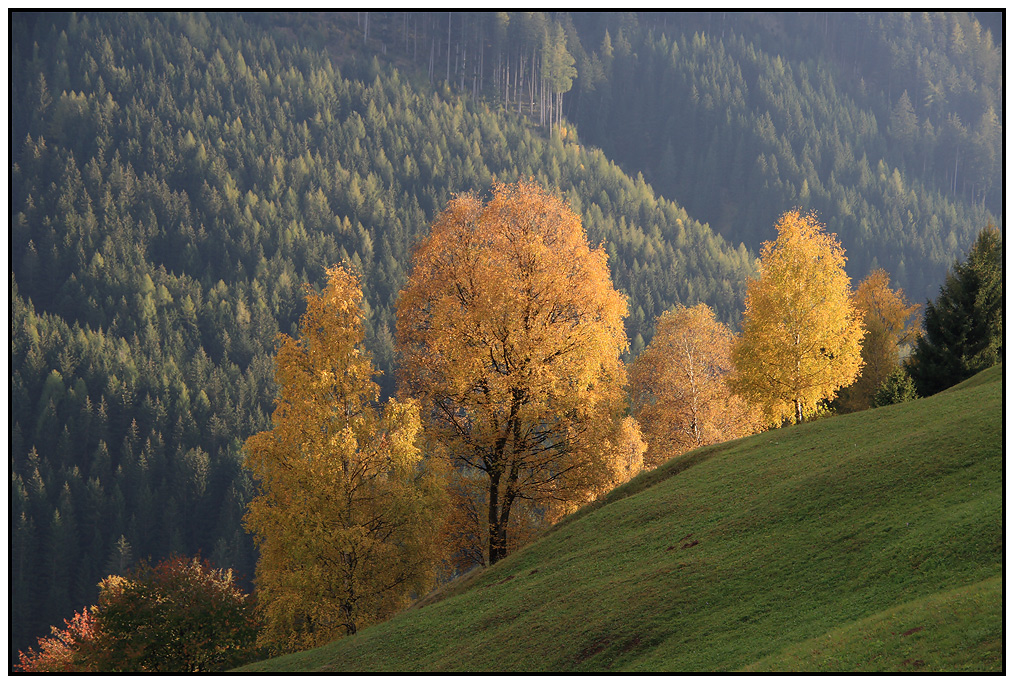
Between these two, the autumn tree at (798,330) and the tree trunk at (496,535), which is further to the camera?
the autumn tree at (798,330)

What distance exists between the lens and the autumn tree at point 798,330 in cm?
4884

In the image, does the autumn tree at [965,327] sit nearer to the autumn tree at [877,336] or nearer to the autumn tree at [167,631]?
the autumn tree at [877,336]

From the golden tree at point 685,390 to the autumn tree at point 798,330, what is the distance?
829 inches

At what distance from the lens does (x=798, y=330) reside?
1948 inches

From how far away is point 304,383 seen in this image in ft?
114

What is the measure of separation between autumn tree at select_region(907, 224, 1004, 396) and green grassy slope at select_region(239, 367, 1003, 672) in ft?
67.6

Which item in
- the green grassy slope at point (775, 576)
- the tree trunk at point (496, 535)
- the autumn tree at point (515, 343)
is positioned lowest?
the green grassy slope at point (775, 576)

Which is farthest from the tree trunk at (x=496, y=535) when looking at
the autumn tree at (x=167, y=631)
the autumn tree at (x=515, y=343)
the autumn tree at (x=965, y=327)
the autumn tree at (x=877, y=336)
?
the autumn tree at (x=877, y=336)

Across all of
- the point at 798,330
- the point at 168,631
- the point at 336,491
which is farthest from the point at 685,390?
the point at 168,631

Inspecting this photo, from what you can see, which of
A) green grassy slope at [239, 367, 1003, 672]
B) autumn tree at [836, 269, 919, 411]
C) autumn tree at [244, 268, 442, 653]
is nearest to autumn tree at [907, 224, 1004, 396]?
autumn tree at [836, 269, 919, 411]

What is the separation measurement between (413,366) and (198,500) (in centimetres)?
14907

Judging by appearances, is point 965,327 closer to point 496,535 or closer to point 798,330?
point 798,330

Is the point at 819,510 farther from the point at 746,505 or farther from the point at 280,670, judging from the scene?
the point at 280,670

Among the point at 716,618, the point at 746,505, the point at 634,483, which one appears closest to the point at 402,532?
the point at 634,483
